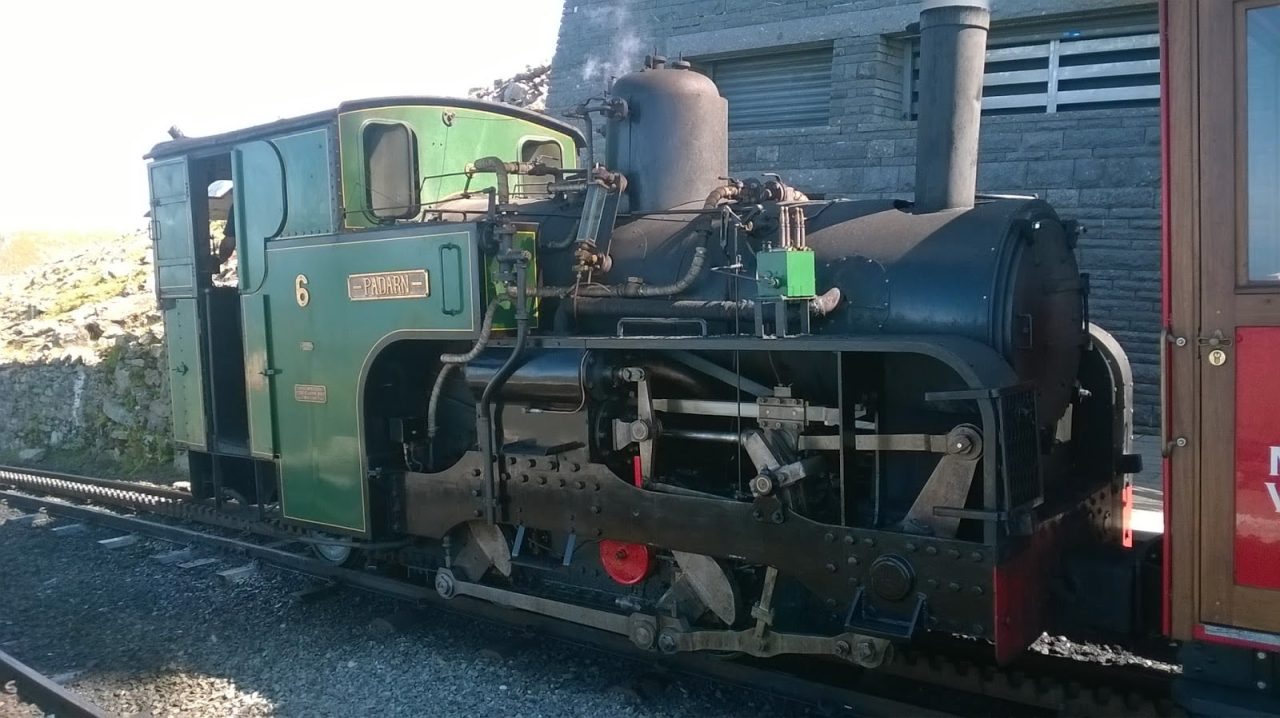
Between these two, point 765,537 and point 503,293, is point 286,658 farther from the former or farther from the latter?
point 765,537

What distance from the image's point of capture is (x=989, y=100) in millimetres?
9516

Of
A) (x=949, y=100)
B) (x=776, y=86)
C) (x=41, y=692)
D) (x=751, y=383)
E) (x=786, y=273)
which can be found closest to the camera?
(x=786, y=273)

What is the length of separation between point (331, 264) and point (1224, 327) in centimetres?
435

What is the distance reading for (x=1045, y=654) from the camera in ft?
15.0

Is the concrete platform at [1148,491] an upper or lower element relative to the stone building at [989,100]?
lower

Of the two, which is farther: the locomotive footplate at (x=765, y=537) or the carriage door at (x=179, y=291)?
the carriage door at (x=179, y=291)

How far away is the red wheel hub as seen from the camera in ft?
15.5

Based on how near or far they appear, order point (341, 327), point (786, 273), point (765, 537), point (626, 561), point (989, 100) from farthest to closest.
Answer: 1. point (989, 100)
2. point (341, 327)
3. point (626, 561)
4. point (765, 537)
5. point (786, 273)

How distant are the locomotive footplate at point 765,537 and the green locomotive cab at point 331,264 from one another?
2.46ft

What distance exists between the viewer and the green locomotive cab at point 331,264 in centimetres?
529

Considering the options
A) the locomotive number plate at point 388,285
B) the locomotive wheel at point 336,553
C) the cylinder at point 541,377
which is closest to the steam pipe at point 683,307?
the cylinder at point 541,377

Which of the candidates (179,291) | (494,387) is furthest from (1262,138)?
(179,291)

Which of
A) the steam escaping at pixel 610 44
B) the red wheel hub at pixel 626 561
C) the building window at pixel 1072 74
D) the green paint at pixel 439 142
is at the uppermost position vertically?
the steam escaping at pixel 610 44

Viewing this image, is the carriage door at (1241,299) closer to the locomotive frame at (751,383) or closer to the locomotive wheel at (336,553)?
the locomotive frame at (751,383)
